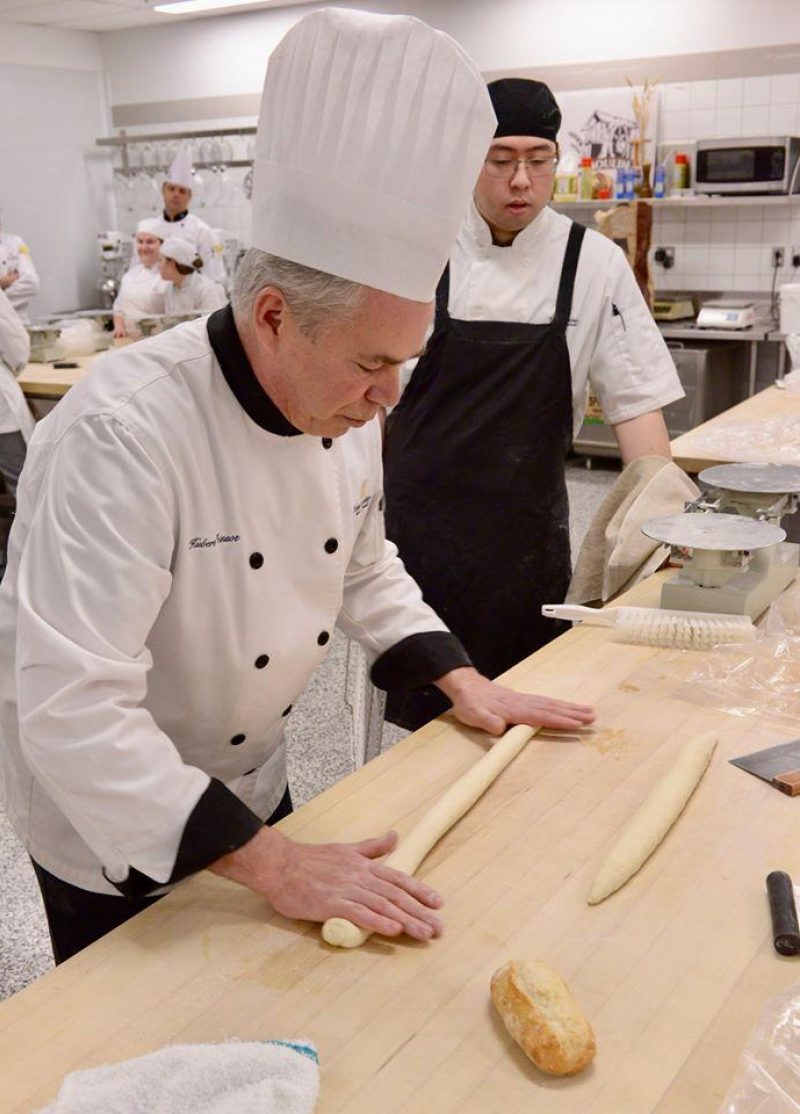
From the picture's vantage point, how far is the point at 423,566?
2.53 metres

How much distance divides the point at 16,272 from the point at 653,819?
7.61 m

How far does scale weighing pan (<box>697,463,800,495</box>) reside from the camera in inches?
74.9

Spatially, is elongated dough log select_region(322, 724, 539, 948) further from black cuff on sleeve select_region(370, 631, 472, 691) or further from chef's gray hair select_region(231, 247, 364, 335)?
chef's gray hair select_region(231, 247, 364, 335)

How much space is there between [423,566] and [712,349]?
14.4 ft

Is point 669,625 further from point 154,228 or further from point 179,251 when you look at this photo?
point 154,228

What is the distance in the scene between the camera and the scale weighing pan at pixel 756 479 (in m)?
1.90

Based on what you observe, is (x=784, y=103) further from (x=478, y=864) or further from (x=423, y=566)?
(x=478, y=864)

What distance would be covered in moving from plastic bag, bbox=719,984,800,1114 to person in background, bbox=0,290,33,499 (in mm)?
4344

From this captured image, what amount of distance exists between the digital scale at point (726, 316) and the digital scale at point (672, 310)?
0.20 m

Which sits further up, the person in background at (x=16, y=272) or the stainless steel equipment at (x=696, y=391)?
the person in background at (x=16, y=272)

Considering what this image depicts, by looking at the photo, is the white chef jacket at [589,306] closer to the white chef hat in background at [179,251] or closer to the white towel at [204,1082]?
the white towel at [204,1082]

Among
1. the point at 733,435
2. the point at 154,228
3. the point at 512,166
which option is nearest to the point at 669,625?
the point at 512,166

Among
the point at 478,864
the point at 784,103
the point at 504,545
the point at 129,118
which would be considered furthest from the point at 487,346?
the point at 129,118

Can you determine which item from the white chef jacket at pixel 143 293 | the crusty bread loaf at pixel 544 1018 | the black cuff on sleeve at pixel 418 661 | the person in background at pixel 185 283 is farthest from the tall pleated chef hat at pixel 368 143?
the white chef jacket at pixel 143 293
